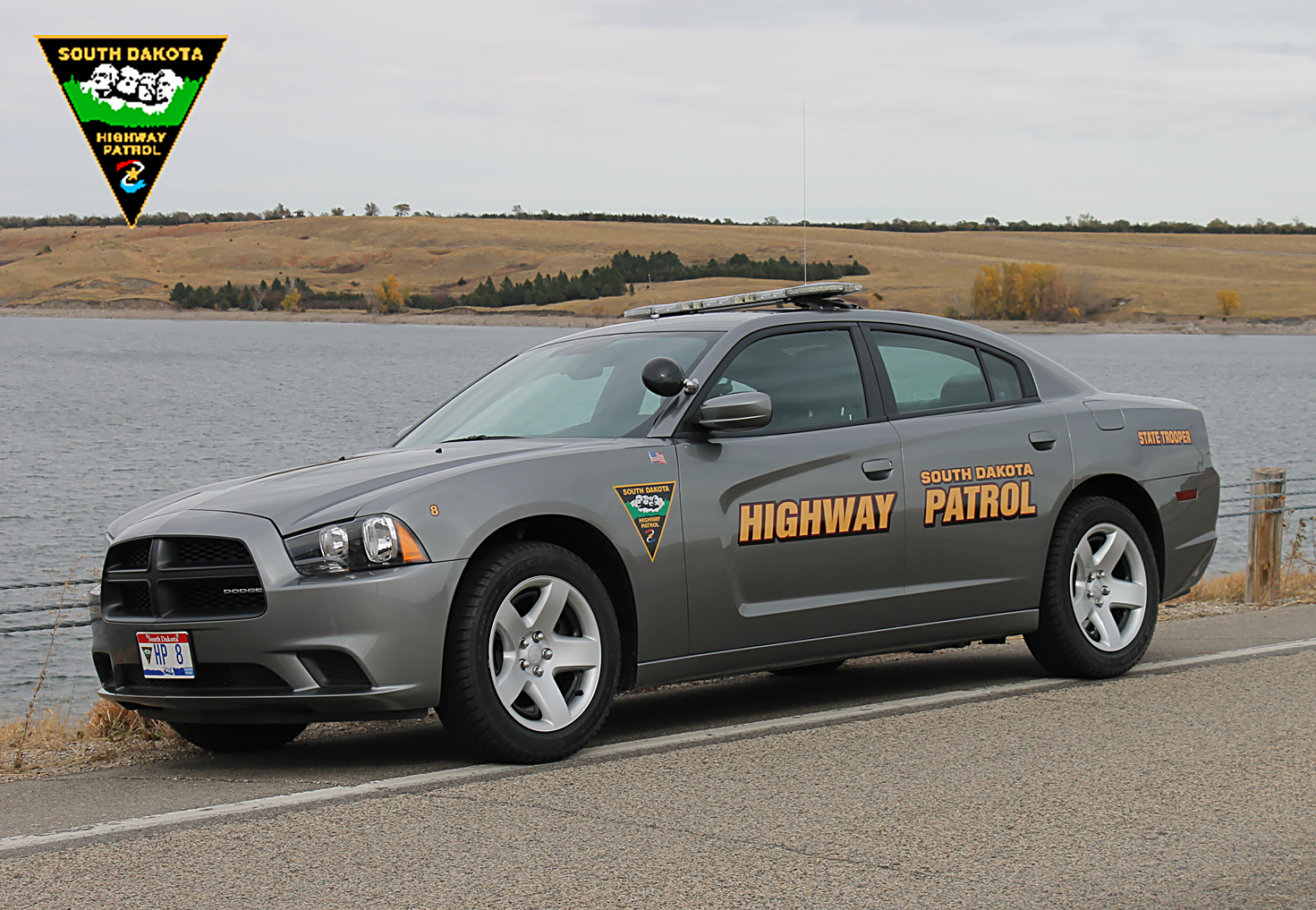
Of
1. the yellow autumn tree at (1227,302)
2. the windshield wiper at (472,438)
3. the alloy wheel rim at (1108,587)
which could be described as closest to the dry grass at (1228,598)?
the alloy wheel rim at (1108,587)

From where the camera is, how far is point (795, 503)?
6414 mm

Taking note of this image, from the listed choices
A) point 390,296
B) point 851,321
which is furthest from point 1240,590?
point 390,296

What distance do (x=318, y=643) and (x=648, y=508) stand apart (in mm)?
1396

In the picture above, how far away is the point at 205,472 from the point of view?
3647 cm

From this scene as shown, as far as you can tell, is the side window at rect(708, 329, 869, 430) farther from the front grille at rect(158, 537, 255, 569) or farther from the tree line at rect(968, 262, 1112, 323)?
the tree line at rect(968, 262, 1112, 323)

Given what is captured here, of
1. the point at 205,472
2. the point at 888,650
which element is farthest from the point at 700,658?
the point at 205,472

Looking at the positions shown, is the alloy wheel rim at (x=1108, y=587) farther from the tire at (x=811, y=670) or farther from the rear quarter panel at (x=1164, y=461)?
the tire at (x=811, y=670)

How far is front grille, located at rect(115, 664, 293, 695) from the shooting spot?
212 inches

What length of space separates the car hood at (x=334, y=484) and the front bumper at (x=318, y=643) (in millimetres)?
118

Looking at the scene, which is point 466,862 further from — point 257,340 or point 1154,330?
point 1154,330

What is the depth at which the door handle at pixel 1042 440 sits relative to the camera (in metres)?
7.36

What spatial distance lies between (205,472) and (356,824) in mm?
33116

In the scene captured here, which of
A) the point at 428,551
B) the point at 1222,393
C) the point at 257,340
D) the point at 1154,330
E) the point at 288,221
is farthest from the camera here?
the point at 288,221

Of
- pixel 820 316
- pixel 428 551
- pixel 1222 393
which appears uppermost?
pixel 820 316
